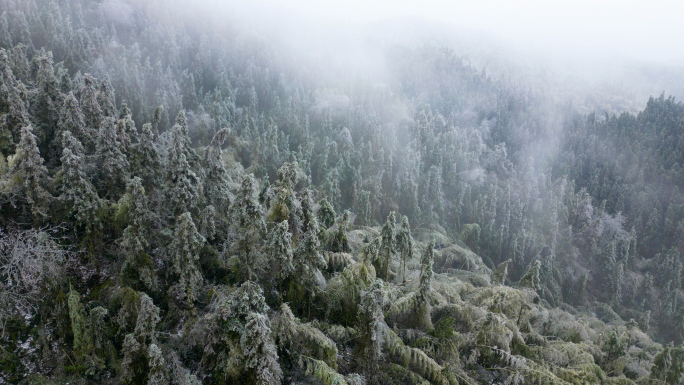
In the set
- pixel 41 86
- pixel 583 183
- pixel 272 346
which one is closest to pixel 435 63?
pixel 583 183

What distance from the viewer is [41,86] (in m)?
25.2

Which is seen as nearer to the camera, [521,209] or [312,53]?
[521,209]

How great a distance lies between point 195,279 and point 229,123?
55.7 meters

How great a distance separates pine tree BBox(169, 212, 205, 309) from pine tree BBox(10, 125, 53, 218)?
273 inches

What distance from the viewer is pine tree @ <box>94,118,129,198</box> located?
19594 millimetres

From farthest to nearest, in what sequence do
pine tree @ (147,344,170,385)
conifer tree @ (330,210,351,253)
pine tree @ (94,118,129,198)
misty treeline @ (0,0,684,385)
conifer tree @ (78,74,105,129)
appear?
1. conifer tree @ (78,74,105,129)
2. pine tree @ (94,118,129,198)
3. conifer tree @ (330,210,351,253)
4. misty treeline @ (0,0,684,385)
5. pine tree @ (147,344,170,385)

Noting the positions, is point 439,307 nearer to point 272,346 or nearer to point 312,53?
point 272,346

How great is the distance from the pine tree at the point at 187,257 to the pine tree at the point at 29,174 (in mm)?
6935

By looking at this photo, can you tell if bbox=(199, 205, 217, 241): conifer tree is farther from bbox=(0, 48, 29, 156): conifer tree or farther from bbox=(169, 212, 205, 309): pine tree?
bbox=(0, 48, 29, 156): conifer tree

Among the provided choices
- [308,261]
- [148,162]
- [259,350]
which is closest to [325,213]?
[308,261]

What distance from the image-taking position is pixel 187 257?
13609mm

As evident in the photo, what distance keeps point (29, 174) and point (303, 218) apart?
40.5 ft

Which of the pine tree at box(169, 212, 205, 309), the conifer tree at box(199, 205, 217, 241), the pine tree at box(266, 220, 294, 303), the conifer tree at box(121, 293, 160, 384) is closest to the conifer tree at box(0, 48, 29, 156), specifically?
the conifer tree at box(199, 205, 217, 241)

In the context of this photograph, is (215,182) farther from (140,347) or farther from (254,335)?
(254,335)
